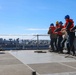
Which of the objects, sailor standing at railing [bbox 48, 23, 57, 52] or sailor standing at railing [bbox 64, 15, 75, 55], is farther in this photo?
sailor standing at railing [bbox 48, 23, 57, 52]

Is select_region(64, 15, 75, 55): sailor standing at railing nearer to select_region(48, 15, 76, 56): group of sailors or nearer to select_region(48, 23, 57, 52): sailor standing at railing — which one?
select_region(48, 15, 76, 56): group of sailors

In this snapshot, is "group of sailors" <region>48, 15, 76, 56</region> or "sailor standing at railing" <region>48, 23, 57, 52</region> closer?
"group of sailors" <region>48, 15, 76, 56</region>

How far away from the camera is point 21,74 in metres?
6.19

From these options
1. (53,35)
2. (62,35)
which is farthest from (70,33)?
(53,35)

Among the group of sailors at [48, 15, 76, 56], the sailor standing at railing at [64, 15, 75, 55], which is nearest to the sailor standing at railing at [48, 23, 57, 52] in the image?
the group of sailors at [48, 15, 76, 56]

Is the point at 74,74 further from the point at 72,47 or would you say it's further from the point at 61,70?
the point at 72,47

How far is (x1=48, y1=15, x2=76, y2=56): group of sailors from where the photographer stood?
449 inches

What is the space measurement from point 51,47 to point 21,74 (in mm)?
9102

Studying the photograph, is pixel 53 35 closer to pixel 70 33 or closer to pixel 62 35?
pixel 62 35

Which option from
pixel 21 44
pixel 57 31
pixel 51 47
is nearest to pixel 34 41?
pixel 21 44

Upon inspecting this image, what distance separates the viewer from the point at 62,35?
1370 cm

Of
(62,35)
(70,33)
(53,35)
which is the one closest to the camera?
(70,33)

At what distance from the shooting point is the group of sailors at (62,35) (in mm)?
11414

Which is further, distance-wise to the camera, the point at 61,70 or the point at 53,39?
the point at 53,39
